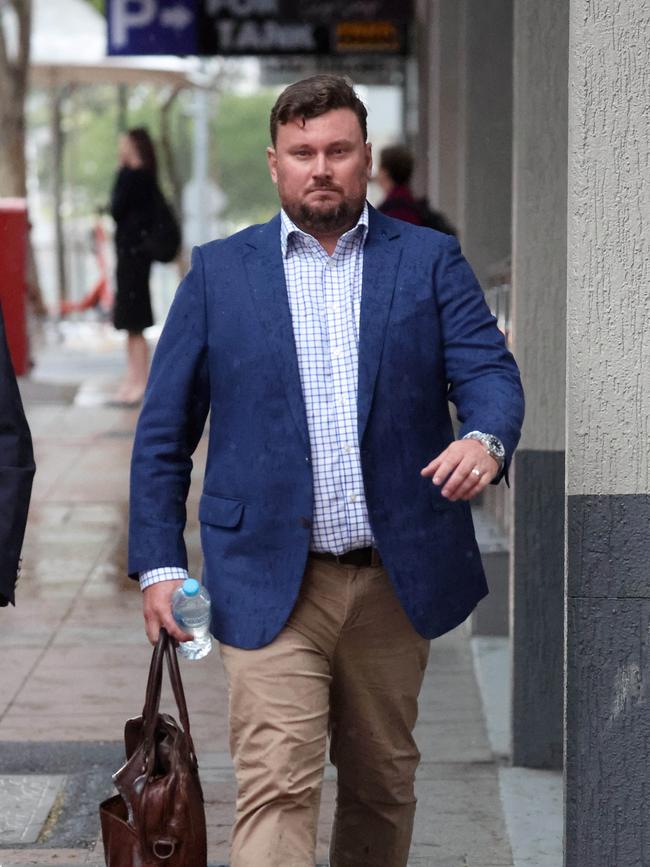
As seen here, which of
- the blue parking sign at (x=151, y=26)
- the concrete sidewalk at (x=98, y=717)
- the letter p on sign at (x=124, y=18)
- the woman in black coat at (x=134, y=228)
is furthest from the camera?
the letter p on sign at (x=124, y=18)

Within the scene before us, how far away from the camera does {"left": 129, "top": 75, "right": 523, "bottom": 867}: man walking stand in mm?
3797

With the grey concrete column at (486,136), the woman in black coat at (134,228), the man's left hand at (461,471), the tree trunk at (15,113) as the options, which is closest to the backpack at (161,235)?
the woman in black coat at (134,228)

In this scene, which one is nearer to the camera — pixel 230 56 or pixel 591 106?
pixel 591 106

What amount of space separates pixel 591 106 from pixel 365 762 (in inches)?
59.7

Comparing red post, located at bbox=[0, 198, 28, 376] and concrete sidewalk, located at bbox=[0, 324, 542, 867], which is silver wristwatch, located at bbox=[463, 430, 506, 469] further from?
red post, located at bbox=[0, 198, 28, 376]

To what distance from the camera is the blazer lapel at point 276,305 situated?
12.4 feet

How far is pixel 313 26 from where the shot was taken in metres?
14.5

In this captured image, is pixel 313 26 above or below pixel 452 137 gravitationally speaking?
above

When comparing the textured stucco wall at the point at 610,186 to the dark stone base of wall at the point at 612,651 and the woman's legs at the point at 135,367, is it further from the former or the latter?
the woman's legs at the point at 135,367

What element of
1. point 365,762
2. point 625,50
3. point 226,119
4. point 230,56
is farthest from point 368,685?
point 226,119

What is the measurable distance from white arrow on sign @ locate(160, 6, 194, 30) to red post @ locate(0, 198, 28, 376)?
2.27m

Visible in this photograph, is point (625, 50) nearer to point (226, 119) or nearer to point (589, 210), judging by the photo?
point (589, 210)

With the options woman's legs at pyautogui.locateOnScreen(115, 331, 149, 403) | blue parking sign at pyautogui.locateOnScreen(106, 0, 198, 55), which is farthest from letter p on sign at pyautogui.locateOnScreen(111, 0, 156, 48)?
woman's legs at pyautogui.locateOnScreen(115, 331, 149, 403)

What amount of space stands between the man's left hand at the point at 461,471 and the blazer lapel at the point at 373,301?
12.1 inches
